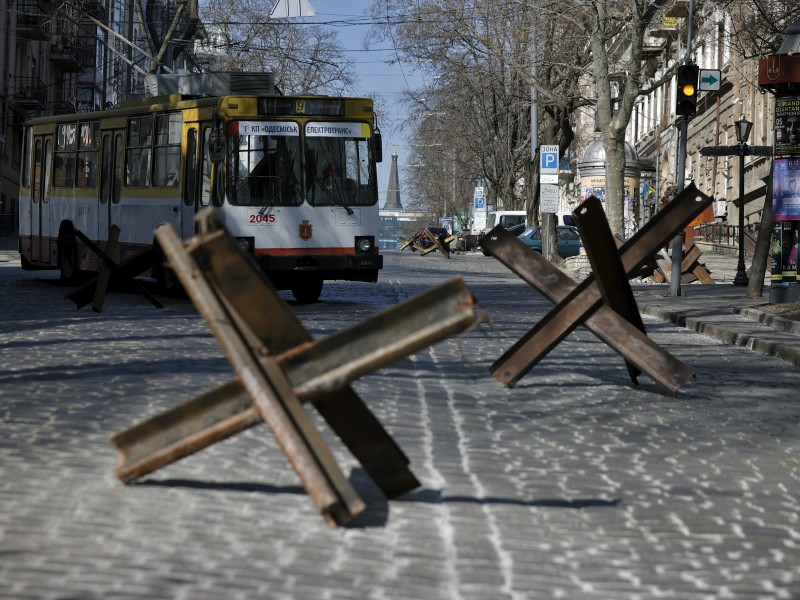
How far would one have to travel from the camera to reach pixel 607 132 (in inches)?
1309

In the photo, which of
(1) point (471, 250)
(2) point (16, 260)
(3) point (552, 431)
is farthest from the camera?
(1) point (471, 250)

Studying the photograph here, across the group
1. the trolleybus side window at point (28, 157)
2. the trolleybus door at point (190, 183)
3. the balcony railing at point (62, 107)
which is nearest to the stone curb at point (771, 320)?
the trolleybus door at point (190, 183)

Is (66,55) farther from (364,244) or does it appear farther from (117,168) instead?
(364,244)

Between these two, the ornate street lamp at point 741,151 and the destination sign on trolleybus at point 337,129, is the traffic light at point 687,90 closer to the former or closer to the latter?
the ornate street lamp at point 741,151

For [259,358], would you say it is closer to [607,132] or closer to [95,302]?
[95,302]

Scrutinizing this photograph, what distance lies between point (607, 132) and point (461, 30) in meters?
7.64

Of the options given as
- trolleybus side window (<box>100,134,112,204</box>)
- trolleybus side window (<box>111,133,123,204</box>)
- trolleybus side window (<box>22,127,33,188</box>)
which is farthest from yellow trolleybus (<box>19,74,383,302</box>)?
trolleybus side window (<box>22,127,33,188</box>)

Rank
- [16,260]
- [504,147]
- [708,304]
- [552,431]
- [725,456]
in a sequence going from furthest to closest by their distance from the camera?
[504,147] → [16,260] → [708,304] → [552,431] → [725,456]

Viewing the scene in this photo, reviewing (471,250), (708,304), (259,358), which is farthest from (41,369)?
(471,250)

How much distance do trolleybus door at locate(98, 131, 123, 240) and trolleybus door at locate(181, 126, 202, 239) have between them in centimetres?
262

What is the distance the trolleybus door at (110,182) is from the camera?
78.8 ft

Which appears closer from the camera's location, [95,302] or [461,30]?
[95,302]

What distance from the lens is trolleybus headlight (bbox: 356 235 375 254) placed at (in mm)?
21203

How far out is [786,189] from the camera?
68.4ft
